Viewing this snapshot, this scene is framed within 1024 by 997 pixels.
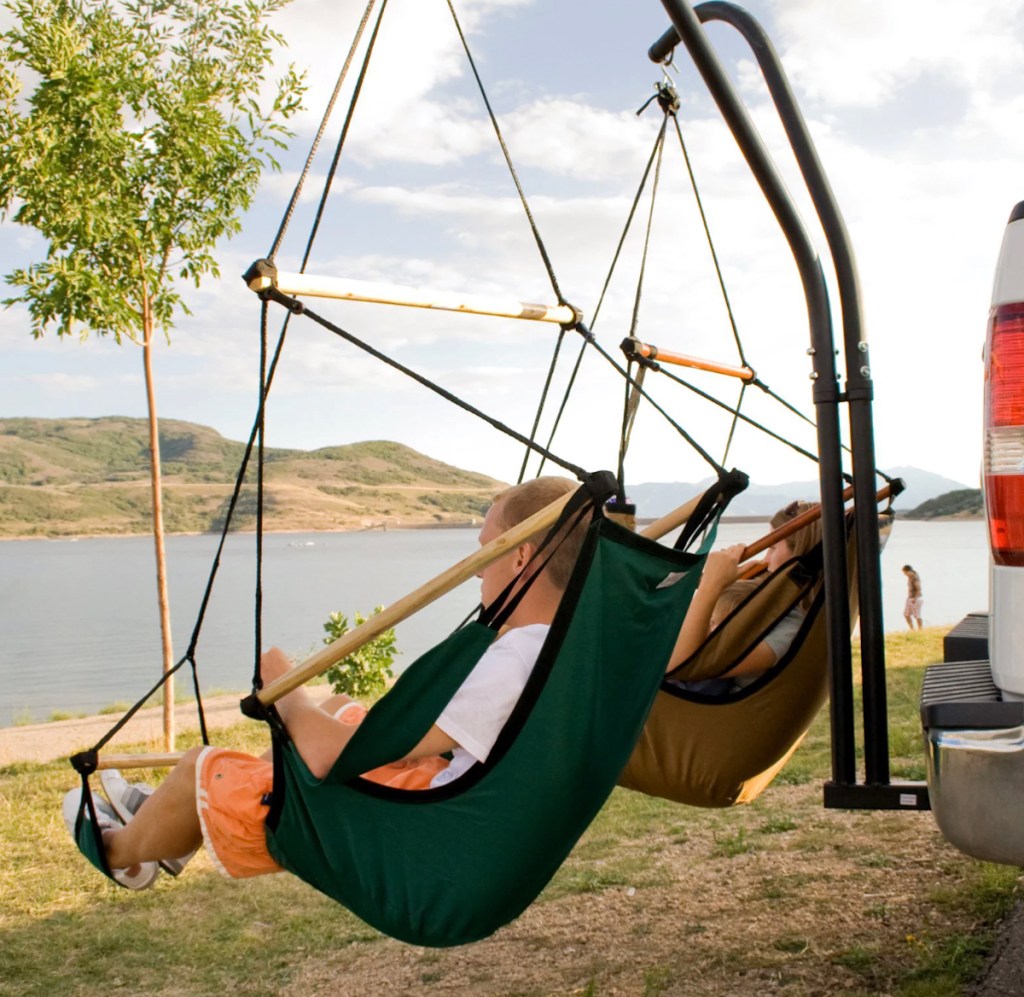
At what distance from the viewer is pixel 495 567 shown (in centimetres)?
216

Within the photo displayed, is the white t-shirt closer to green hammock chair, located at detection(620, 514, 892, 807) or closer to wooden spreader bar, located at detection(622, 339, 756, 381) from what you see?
green hammock chair, located at detection(620, 514, 892, 807)

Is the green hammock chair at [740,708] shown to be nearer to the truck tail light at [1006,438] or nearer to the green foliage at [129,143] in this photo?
the truck tail light at [1006,438]

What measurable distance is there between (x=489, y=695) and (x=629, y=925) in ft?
5.31

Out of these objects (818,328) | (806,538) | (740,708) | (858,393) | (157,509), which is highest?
(818,328)

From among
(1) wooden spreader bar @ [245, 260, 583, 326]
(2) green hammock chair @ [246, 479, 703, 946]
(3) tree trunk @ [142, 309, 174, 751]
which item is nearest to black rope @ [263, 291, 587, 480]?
(1) wooden spreader bar @ [245, 260, 583, 326]

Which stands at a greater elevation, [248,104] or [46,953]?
[248,104]

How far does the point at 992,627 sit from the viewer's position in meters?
1.50

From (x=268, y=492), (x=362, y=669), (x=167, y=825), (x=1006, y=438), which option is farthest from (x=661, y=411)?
(x=268, y=492)

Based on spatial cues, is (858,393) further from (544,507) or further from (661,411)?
(544,507)

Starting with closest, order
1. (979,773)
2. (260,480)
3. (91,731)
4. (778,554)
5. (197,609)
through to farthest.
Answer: (979,773)
(260,480)
(778,554)
(91,731)
(197,609)

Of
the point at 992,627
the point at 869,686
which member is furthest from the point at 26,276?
the point at 992,627

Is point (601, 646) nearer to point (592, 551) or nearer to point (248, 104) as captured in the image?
point (592, 551)

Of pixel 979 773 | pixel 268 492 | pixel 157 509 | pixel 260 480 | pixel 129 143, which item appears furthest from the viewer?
pixel 268 492

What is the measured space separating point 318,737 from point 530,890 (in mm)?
484
